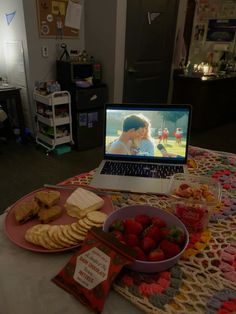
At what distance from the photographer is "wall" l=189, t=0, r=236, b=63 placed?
373 centimetres

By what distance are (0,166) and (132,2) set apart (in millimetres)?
2315

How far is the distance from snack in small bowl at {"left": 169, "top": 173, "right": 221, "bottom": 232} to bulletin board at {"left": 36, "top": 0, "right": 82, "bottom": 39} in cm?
269

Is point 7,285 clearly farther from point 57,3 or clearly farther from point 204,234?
point 57,3

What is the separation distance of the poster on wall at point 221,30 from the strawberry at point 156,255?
4122mm

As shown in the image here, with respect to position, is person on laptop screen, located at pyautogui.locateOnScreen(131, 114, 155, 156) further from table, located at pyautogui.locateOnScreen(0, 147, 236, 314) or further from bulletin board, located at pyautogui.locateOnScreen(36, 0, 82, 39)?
bulletin board, located at pyautogui.locateOnScreen(36, 0, 82, 39)

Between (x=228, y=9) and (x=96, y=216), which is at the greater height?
(x=228, y=9)

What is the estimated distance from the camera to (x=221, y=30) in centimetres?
384

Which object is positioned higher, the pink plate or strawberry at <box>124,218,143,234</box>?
strawberry at <box>124,218,143,234</box>

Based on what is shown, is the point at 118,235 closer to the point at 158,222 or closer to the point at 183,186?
the point at 158,222

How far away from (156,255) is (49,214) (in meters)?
0.35

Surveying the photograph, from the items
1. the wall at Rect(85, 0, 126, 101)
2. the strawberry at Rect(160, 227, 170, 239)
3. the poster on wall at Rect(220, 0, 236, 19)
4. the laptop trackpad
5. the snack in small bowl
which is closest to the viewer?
the strawberry at Rect(160, 227, 170, 239)

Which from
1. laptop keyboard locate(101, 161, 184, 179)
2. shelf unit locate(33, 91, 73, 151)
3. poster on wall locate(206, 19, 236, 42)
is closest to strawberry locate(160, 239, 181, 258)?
laptop keyboard locate(101, 161, 184, 179)

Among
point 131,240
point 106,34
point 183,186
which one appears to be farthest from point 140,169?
point 106,34

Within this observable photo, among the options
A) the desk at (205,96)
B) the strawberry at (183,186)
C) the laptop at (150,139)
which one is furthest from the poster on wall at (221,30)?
the strawberry at (183,186)
